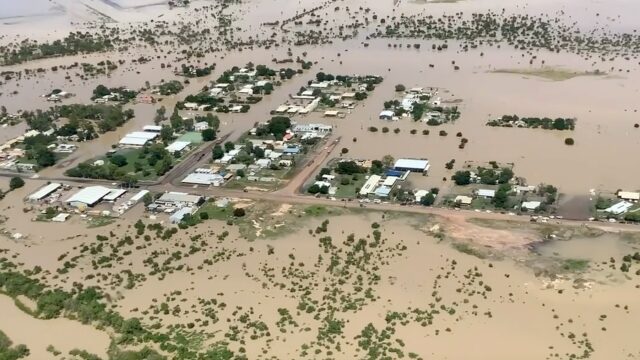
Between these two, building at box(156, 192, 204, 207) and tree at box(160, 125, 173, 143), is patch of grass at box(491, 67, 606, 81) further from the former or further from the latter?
building at box(156, 192, 204, 207)

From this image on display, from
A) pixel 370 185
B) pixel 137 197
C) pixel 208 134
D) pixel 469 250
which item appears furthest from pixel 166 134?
Answer: pixel 469 250

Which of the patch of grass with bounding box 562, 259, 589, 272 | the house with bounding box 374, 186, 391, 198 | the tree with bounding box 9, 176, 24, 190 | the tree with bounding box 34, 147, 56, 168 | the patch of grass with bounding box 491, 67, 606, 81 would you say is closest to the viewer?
the patch of grass with bounding box 562, 259, 589, 272

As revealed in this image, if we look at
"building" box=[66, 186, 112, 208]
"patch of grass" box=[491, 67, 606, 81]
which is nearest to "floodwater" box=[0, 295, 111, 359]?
"building" box=[66, 186, 112, 208]

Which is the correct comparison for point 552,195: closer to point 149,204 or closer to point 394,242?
point 394,242

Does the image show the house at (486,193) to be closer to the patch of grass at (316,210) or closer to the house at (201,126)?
the patch of grass at (316,210)

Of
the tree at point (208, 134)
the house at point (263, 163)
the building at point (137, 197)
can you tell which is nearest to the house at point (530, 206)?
the house at point (263, 163)

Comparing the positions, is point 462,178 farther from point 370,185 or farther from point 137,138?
point 137,138
